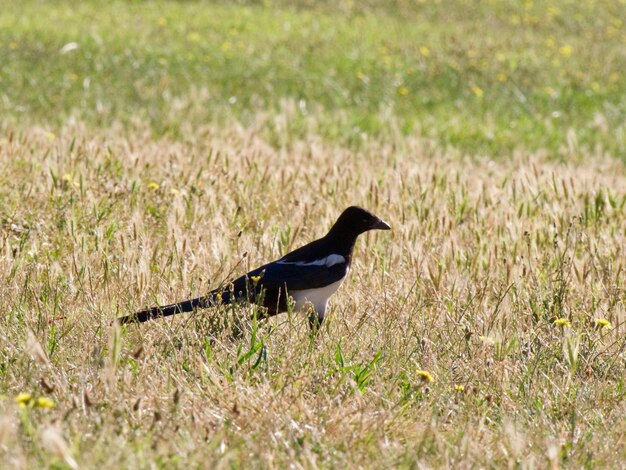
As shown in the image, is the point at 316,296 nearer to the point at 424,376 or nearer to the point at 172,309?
the point at 172,309

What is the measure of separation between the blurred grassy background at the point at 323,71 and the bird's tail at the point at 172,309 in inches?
232

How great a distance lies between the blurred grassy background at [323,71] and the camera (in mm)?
12094

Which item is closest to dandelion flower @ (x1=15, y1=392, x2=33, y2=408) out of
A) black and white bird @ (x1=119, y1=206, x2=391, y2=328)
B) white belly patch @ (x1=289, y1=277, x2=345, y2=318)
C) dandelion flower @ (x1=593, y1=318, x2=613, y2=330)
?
black and white bird @ (x1=119, y1=206, x2=391, y2=328)

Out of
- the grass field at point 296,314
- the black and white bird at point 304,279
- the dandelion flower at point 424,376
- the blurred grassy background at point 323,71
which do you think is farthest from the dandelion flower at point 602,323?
the blurred grassy background at point 323,71

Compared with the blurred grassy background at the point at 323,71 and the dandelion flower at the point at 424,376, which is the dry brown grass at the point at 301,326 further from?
the blurred grassy background at the point at 323,71

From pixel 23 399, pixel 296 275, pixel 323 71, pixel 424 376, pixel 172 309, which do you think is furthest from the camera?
pixel 323 71

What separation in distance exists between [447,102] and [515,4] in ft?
38.2

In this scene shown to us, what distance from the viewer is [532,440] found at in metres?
3.57

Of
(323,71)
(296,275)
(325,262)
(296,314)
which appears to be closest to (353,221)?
(325,262)

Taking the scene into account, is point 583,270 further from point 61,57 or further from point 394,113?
point 61,57

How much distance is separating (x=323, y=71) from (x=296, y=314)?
1149cm

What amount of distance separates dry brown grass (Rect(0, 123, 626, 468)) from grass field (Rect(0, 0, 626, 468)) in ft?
0.05

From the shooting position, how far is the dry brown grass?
3.38 metres

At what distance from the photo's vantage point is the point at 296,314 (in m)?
4.74
